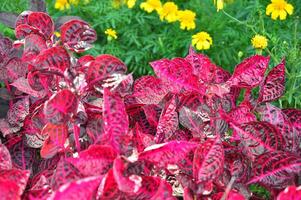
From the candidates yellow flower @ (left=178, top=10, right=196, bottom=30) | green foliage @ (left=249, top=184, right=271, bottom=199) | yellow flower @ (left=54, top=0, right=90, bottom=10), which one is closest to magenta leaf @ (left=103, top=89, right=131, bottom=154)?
green foliage @ (left=249, top=184, right=271, bottom=199)

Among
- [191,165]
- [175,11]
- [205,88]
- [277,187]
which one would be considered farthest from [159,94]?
[175,11]

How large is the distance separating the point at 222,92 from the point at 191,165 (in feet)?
0.71

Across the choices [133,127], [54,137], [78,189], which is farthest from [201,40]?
[78,189]

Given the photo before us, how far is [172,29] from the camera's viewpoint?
3.19m

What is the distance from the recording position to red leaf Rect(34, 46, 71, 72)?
1243 mm

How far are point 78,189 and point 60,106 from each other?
230mm

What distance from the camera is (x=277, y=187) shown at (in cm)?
125

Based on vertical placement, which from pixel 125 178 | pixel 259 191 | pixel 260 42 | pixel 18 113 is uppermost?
pixel 125 178

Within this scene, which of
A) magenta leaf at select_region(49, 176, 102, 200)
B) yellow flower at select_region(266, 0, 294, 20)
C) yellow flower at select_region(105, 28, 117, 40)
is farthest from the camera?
yellow flower at select_region(105, 28, 117, 40)

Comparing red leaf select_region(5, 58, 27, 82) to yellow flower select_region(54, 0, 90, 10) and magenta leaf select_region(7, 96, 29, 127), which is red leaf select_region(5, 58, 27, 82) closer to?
magenta leaf select_region(7, 96, 29, 127)

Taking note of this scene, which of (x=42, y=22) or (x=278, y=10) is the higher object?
(x=42, y=22)

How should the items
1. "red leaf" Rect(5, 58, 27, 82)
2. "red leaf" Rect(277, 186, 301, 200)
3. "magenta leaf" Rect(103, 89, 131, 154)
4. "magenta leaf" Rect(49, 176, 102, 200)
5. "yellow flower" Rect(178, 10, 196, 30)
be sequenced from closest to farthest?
"magenta leaf" Rect(49, 176, 102, 200) < "red leaf" Rect(277, 186, 301, 200) < "magenta leaf" Rect(103, 89, 131, 154) < "red leaf" Rect(5, 58, 27, 82) < "yellow flower" Rect(178, 10, 196, 30)

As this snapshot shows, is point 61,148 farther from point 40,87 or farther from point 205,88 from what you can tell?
point 205,88

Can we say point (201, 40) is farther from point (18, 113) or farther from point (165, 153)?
point (165, 153)
